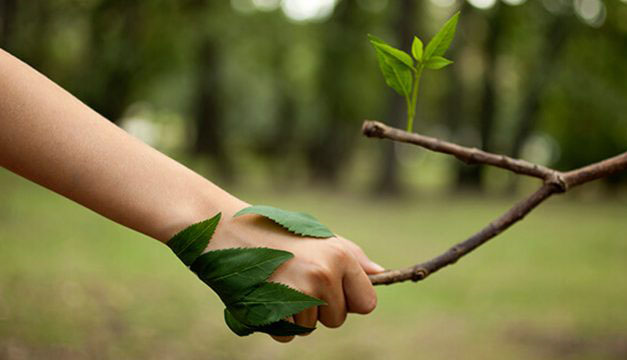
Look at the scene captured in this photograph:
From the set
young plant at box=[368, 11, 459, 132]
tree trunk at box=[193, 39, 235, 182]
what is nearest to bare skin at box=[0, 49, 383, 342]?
young plant at box=[368, 11, 459, 132]

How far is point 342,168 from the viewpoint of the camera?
82.6 ft

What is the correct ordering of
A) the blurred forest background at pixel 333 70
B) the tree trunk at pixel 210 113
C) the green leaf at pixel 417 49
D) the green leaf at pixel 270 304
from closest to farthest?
the green leaf at pixel 270 304
the green leaf at pixel 417 49
the blurred forest background at pixel 333 70
the tree trunk at pixel 210 113

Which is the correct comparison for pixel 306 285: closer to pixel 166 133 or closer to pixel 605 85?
pixel 605 85

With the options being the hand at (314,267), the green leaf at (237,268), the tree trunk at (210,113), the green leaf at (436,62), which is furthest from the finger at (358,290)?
the tree trunk at (210,113)

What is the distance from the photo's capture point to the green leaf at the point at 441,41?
103 centimetres

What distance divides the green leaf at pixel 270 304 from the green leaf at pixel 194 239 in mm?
104

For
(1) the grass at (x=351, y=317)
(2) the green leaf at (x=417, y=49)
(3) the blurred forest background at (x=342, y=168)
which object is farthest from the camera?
(3) the blurred forest background at (x=342, y=168)

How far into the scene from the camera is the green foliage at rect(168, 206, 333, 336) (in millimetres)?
975

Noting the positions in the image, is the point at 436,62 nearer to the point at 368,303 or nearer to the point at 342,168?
the point at 368,303

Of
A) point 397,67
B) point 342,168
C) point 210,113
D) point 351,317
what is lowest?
point 342,168

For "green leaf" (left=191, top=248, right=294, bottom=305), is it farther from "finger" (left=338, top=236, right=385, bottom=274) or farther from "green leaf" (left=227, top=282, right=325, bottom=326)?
"finger" (left=338, top=236, right=385, bottom=274)

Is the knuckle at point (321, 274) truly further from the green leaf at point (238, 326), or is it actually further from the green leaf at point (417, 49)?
the green leaf at point (417, 49)

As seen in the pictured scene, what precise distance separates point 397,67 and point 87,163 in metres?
0.54

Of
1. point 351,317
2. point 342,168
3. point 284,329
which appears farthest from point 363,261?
point 342,168
